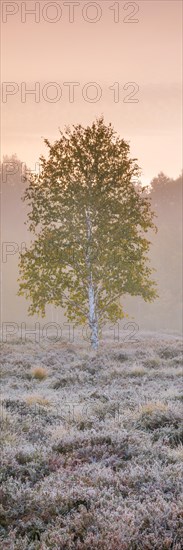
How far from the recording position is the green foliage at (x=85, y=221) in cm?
2150

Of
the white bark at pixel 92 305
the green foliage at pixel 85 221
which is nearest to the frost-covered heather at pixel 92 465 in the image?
the white bark at pixel 92 305

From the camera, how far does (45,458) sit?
6.87 metres

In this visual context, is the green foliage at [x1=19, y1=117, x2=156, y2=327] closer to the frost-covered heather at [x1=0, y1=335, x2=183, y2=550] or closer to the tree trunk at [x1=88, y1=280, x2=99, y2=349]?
the tree trunk at [x1=88, y1=280, x2=99, y2=349]

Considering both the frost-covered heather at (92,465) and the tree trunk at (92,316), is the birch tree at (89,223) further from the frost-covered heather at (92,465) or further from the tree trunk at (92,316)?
the frost-covered heather at (92,465)

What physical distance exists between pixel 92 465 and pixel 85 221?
16.5 m

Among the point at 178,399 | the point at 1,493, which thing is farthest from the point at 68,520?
the point at 178,399

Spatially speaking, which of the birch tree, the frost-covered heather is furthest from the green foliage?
the frost-covered heather

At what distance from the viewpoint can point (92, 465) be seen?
6.56 meters

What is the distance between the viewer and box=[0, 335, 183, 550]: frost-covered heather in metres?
4.89

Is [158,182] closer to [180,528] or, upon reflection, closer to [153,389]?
[153,389]

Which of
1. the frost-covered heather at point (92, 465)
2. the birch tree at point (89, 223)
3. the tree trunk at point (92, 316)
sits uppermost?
the birch tree at point (89, 223)

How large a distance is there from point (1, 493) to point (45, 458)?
1147mm

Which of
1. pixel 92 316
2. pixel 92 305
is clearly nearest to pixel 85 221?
pixel 92 305

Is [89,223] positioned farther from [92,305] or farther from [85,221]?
[92,305]
